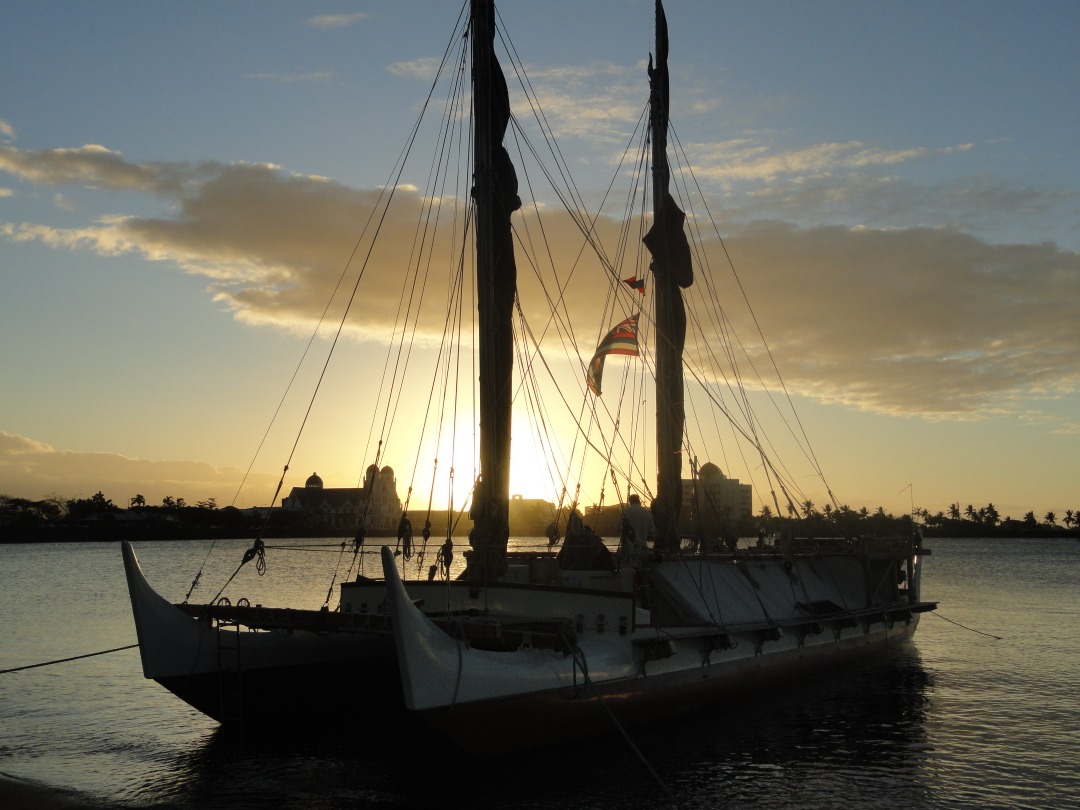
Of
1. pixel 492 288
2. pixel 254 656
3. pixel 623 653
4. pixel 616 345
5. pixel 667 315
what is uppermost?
pixel 667 315

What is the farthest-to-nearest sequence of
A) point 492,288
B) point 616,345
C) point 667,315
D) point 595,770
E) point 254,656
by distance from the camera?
point 616,345, point 667,315, point 492,288, point 254,656, point 595,770

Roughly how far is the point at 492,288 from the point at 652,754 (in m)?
10.5

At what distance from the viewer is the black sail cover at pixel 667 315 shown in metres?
28.1

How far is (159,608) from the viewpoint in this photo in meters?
18.5

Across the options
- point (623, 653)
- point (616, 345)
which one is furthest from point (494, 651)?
point (616, 345)

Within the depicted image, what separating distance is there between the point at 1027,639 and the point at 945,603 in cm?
2104

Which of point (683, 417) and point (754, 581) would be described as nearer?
point (754, 581)

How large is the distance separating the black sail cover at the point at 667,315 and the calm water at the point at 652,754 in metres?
6.57

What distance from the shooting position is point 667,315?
29.9 metres

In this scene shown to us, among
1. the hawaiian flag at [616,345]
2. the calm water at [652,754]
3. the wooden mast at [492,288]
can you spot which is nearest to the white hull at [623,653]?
the calm water at [652,754]

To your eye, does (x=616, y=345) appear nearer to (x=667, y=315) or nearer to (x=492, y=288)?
(x=667, y=315)

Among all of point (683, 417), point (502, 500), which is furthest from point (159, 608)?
point (683, 417)

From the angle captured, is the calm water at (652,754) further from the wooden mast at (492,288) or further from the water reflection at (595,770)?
the wooden mast at (492,288)

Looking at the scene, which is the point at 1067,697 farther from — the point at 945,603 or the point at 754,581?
the point at 945,603
